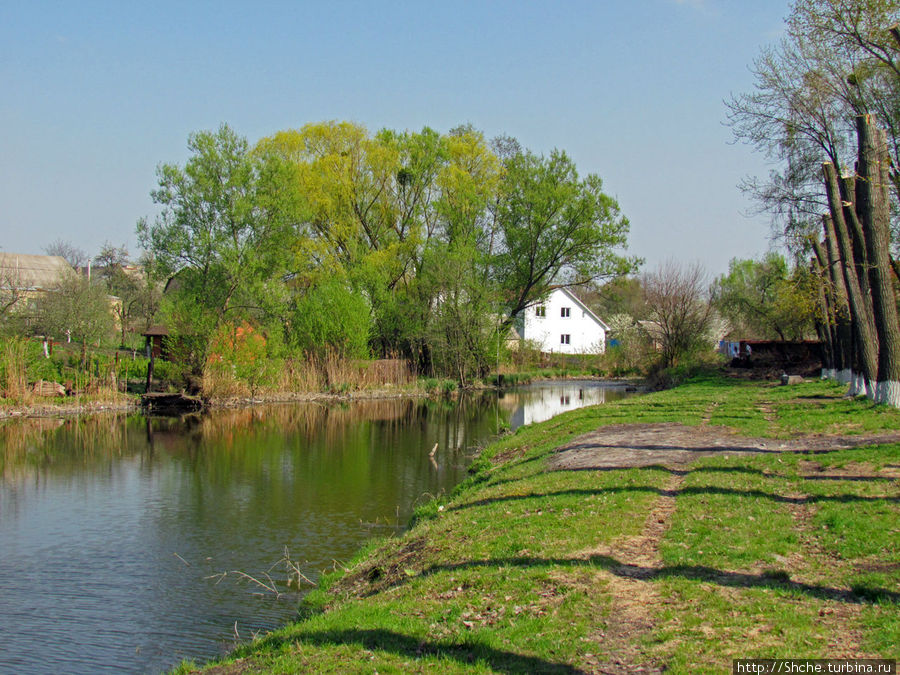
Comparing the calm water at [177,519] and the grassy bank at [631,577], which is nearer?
the grassy bank at [631,577]

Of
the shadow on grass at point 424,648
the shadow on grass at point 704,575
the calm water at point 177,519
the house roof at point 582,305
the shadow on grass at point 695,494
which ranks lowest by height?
the calm water at point 177,519

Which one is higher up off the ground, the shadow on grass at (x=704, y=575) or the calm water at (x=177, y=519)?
the shadow on grass at (x=704, y=575)

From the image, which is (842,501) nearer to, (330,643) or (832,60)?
(330,643)

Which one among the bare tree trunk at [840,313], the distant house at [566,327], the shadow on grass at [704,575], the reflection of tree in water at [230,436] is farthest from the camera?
the distant house at [566,327]

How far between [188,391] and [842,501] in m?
31.9

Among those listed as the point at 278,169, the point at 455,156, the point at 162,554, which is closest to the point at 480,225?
the point at 455,156

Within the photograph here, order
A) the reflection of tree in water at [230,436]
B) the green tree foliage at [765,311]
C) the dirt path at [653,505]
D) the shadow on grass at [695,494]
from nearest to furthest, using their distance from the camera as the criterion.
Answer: the dirt path at [653,505] < the shadow on grass at [695,494] < the reflection of tree in water at [230,436] < the green tree foliage at [765,311]

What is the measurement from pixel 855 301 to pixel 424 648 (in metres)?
21.5

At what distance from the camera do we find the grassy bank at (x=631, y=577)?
551 cm

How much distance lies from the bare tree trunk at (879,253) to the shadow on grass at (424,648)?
53.8 feet

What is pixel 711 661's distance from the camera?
5121 mm

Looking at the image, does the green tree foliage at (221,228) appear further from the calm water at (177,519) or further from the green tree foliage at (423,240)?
the calm water at (177,519)

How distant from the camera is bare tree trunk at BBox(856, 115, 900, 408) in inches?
728

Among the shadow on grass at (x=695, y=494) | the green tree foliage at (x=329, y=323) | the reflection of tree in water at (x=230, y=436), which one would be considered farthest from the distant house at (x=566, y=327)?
the shadow on grass at (x=695, y=494)
